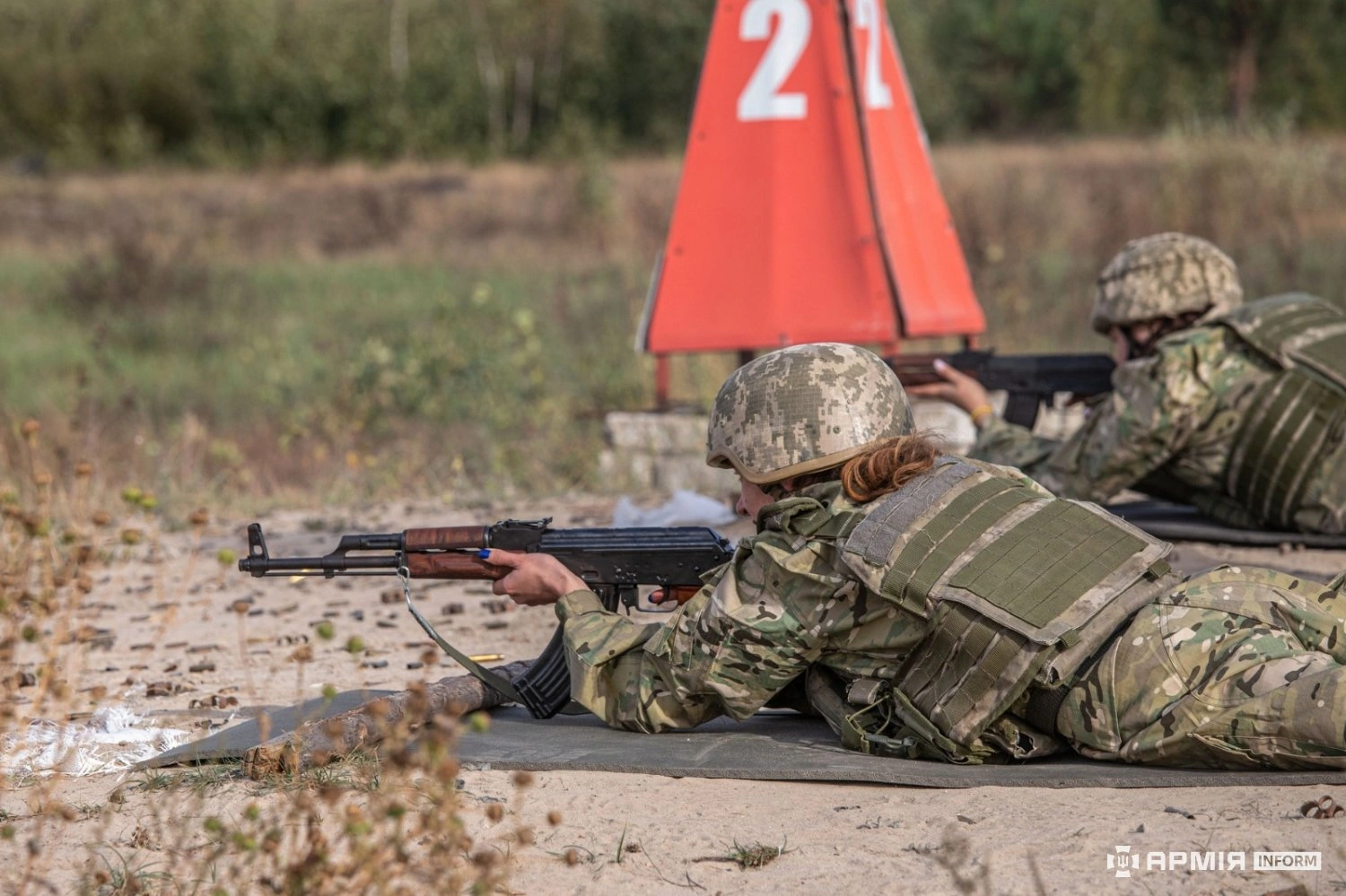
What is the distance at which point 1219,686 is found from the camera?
350cm

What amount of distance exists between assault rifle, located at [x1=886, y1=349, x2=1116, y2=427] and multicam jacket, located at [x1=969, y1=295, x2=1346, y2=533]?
1.33 ft

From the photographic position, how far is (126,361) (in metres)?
15.5

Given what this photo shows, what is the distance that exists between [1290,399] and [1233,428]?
0.27 metres

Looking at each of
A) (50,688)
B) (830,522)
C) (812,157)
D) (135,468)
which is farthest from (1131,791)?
(135,468)

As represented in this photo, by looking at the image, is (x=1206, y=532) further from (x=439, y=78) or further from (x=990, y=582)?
(x=439, y=78)

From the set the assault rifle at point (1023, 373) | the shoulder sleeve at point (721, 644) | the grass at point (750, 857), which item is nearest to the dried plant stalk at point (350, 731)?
the shoulder sleeve at point (721, 644)

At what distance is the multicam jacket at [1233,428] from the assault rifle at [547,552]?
2819 millimetres

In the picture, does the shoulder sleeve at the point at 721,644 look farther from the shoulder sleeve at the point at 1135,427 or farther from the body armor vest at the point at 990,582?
the shoulder sleeve at the point at 1135,427

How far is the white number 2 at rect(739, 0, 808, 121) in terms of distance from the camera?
7.87 m

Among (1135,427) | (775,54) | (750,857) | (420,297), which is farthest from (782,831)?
(420,297)

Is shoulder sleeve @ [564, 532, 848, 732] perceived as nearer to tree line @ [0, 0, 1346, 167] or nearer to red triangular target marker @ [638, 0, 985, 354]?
red triangular target marker @ [638, 0, 985, 354]

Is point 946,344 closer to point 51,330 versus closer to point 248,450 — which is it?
point 248,450

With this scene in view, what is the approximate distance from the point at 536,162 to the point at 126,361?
53.7 feet

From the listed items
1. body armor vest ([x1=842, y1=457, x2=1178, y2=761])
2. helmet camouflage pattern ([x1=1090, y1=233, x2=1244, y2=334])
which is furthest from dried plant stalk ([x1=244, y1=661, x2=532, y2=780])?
helmet camouflage pattern ([x1=1090, y1=233, x2=1244, y2=334])
